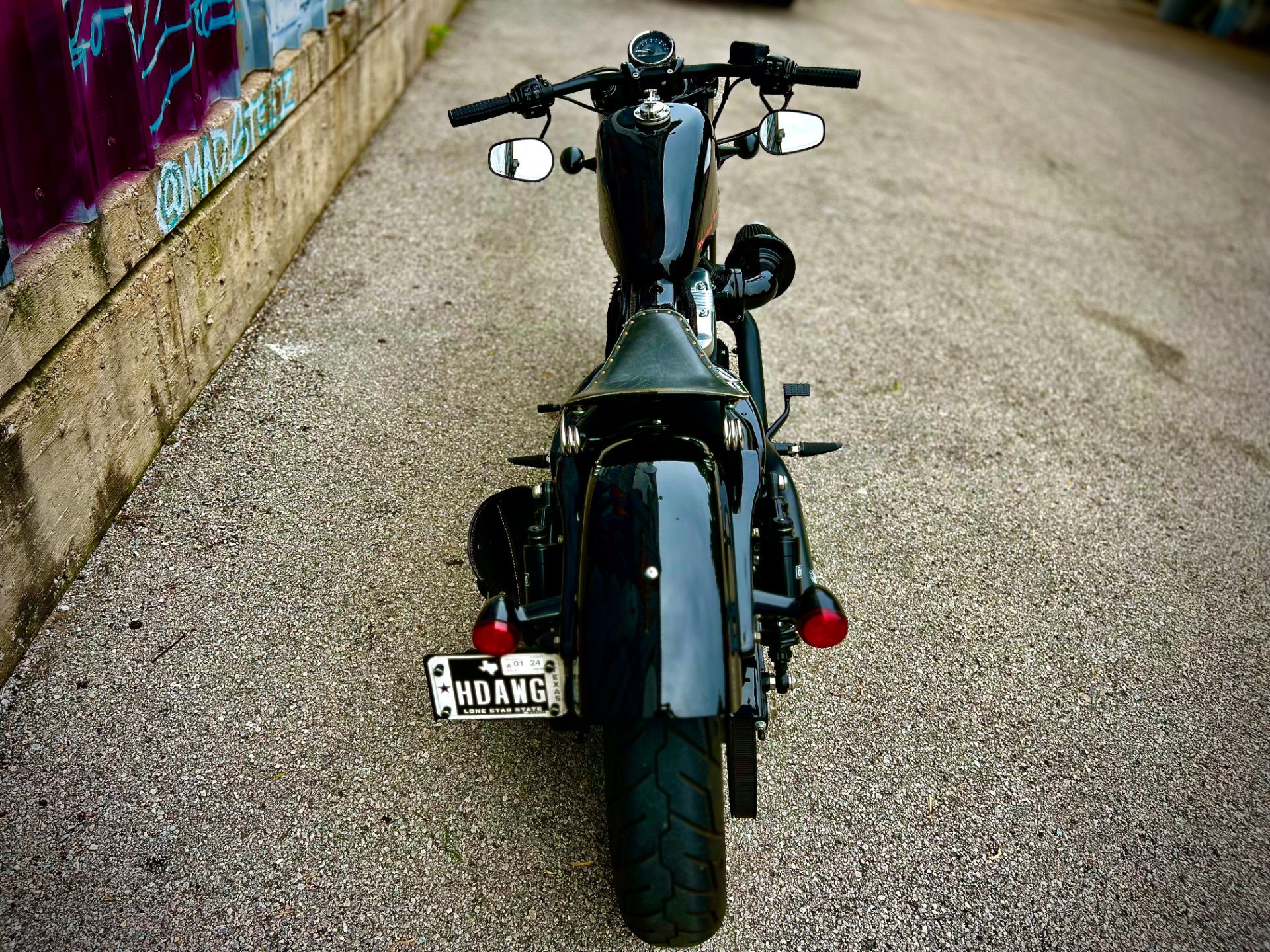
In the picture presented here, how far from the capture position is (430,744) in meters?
2.55

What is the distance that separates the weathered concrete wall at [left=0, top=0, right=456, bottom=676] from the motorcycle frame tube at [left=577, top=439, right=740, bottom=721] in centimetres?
173

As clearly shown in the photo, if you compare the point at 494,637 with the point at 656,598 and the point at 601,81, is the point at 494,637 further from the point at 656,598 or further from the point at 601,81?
the point at 601,81

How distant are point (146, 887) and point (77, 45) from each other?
94.3 inches

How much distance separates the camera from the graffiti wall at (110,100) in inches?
99.8

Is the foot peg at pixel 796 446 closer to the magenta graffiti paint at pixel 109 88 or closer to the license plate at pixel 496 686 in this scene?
the license plate at pixel 496 686

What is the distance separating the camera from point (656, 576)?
1.83 m

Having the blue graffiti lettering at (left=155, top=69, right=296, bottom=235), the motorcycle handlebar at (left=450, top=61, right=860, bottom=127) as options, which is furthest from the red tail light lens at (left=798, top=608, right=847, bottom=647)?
the blue graffiti lettering at (left=155, top=69, right=296, bottom=235)

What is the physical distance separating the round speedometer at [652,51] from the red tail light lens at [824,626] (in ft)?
5.90

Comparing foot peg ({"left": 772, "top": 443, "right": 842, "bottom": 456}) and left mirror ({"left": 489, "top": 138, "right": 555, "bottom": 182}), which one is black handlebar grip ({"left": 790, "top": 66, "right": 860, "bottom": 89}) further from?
foot peg ({"left": 772, "top": 443, "right": 842, "bottom": 456})

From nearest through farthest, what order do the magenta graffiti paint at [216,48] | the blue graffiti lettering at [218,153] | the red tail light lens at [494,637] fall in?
1. the red tail light lens at [494,637]
2. the blue graffiti lettering at [218,153]
3. the magenta graffiti paint at [216,48]

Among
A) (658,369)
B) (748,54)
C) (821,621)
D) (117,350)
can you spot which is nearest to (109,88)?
(117,350)

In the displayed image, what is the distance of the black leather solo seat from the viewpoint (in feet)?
6.73

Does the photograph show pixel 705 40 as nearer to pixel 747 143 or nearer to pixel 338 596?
pixel 747 143

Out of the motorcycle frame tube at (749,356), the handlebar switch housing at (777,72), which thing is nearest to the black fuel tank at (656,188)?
the handlebar switch housing at (777,72)
